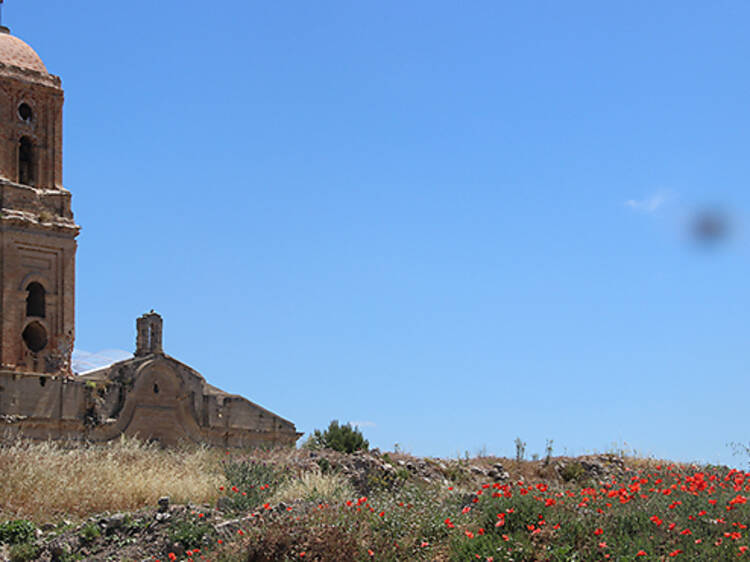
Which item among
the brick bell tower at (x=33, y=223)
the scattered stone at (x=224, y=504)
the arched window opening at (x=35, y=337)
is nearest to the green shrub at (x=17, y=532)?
the scattered stone at (x=224, y=504)

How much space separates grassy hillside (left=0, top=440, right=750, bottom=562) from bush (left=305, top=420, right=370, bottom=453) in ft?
28.0

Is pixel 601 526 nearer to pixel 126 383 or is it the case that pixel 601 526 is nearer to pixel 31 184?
pixel 126 383

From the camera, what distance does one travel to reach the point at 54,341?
3581cm

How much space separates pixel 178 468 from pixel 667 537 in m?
11.6

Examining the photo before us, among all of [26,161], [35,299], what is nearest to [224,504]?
[35,299]

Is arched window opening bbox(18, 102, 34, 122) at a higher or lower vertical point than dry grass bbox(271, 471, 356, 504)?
higher

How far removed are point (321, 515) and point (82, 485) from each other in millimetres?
6235

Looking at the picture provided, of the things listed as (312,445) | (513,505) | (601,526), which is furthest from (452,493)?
(312,445)

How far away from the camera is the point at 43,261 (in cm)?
3622

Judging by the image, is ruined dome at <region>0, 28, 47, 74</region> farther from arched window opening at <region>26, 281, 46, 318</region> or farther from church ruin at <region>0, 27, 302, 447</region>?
arched window opening at <region>26, 281, 46, 318</region>

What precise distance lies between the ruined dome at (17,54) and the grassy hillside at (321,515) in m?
20.3

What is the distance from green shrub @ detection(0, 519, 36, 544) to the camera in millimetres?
15914

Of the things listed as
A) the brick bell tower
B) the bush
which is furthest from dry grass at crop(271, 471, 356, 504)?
the brick bell tower

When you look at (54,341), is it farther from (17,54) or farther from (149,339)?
(17,54)
